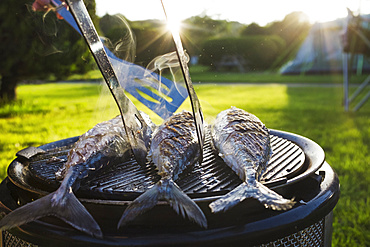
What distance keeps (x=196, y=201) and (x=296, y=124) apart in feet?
16.7

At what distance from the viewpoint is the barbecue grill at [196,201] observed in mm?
1121

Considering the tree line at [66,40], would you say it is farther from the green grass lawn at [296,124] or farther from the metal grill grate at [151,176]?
the metal grill grate at [151,176]

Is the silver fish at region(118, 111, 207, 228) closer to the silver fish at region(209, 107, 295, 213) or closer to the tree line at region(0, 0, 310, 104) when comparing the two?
the silver fish at region(209, 107, 295, 213)

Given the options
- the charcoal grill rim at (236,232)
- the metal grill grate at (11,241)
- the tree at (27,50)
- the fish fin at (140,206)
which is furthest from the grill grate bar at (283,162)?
the tree at (27,50)

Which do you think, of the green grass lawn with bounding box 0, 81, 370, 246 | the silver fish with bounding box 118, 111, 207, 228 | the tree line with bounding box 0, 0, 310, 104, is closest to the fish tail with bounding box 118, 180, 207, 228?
the silver fish with bounding box 118, 111, 207, 228

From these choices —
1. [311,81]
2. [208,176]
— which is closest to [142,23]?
[208,176]

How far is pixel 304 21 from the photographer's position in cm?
1477

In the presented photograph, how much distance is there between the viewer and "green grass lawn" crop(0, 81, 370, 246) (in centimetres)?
269

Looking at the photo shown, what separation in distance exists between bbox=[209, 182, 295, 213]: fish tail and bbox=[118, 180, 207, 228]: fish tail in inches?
2.3

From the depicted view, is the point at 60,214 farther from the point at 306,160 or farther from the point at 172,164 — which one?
the point at 306,160

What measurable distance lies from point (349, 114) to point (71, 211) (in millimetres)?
6811

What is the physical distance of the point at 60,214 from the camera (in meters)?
1.12

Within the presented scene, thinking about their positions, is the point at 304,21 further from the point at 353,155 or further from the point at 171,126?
the point at 171,126

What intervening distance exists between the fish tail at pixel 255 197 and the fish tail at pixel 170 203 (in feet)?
0.19
